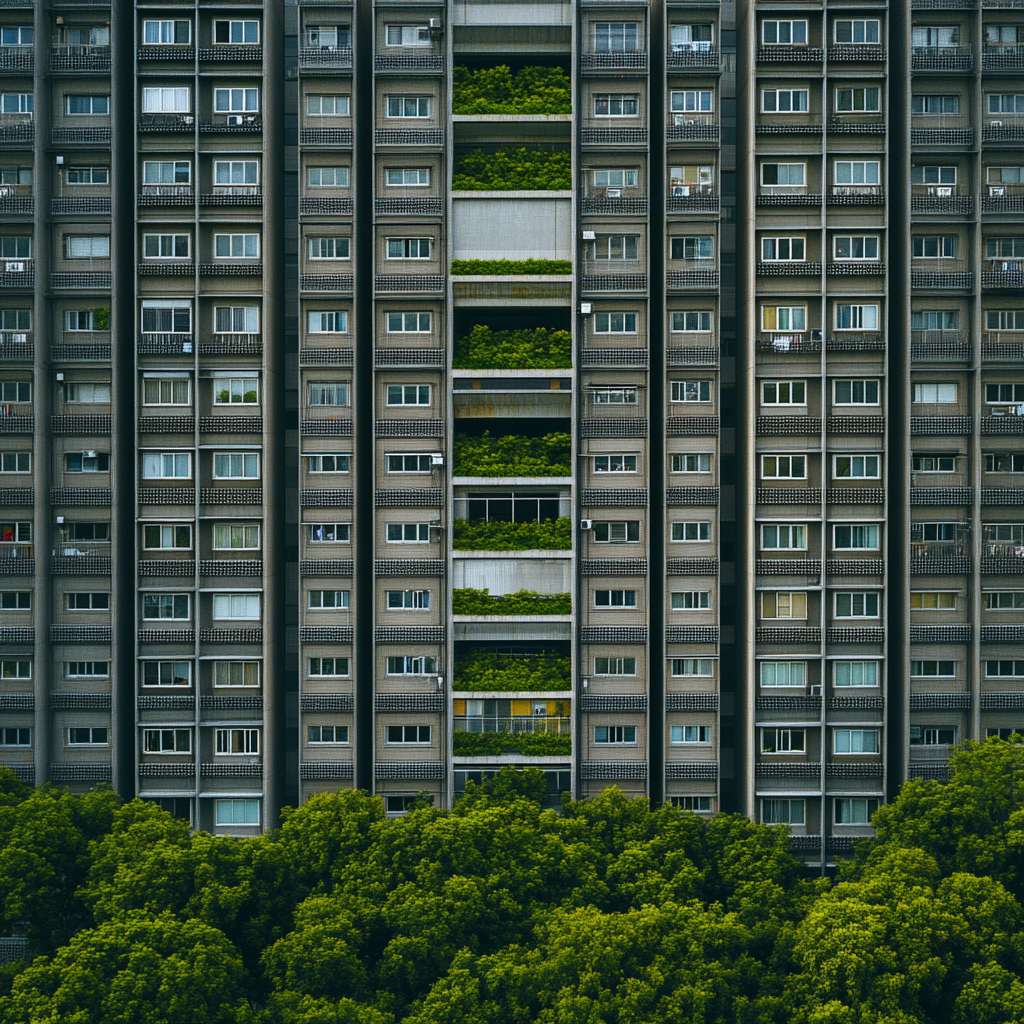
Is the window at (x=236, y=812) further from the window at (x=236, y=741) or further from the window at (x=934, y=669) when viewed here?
the window at (x=934, y=669)

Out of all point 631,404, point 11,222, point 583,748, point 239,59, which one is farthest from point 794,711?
point 11,222

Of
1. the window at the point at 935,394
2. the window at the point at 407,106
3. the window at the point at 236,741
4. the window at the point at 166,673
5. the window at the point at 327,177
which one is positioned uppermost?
the window at the point at 407,106

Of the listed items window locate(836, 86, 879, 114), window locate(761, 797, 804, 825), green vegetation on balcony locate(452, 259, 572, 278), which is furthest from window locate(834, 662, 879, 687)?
window locate(836, 86, 879, 114)

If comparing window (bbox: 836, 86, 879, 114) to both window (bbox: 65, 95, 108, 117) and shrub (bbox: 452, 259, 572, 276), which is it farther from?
window (bbox: 65, 95, 108, 117)

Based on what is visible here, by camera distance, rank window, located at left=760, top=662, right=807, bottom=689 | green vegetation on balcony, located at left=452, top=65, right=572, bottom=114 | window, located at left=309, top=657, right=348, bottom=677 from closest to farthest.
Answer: green vegetation on balcony, located at left=452, top=65, right=572, bottom=114
window, located at left=760, top=662, right=807, bottom=689
window, located at left=309, top=657, right=348, bottom=677

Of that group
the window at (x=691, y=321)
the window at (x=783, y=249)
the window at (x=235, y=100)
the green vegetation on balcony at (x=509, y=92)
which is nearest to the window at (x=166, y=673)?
the window at (x=235, y=100)

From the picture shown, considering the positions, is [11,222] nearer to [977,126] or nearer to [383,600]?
[383,600]
